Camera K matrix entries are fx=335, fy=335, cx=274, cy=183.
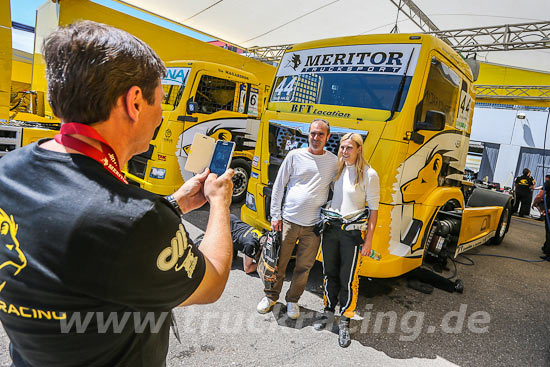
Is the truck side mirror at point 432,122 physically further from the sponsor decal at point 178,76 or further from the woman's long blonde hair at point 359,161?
the sponsor decal at point 178,76

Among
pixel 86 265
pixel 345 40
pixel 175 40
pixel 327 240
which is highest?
pixel 175 40

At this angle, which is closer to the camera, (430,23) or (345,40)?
(345,40)

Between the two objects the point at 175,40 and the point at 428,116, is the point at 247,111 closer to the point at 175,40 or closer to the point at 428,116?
the point at 175,40

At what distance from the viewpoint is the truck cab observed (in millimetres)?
5617

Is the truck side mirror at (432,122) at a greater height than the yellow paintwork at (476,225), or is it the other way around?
the truck side mirror at (432,122)

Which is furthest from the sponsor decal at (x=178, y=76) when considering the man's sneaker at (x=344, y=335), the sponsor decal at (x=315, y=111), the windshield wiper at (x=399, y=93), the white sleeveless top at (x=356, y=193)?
the man's sneaker at (x=344, y=335)

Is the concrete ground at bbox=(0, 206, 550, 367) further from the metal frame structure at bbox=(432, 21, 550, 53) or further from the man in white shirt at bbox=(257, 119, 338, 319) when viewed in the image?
the metal frame structure at bbox=(432, 21, 550, 53)

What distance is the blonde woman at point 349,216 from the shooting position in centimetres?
295

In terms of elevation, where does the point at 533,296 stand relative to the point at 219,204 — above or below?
below

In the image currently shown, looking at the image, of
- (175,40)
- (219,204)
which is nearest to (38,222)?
(219,204)

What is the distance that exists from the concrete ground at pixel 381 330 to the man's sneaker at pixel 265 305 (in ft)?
0.16

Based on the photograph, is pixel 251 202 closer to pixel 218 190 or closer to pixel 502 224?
pixel 218 190

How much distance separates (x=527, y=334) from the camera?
3.38 m

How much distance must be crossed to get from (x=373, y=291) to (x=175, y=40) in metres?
6.95
